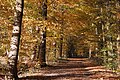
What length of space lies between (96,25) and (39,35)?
15493mm

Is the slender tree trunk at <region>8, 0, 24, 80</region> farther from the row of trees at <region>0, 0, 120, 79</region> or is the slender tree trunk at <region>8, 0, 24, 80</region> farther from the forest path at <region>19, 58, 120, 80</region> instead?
the forest path at <region>19, 58, 120, 80</region>

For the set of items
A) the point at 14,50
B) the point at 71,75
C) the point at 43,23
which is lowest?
the point at 71,75

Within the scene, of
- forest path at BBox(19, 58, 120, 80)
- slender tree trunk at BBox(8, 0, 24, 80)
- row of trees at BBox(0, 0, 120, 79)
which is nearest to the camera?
slender tree trunk at BBox(8, 0, 24, 80)

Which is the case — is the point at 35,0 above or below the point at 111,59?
above

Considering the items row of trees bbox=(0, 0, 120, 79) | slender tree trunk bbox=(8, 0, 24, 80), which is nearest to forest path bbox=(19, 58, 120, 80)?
row of trees bbox=(0, 0, 120, 79)

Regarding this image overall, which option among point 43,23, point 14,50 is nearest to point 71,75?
point 43,23

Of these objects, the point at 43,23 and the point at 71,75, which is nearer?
the point at 71,75

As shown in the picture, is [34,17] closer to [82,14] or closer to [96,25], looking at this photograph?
[82,14]

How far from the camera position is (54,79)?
1365 centimetres

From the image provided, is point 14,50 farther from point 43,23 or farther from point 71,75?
point 43,23

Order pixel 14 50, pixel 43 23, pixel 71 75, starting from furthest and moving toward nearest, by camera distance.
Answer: pixel 43 23 < pixel 71 75 < pixel 14 50

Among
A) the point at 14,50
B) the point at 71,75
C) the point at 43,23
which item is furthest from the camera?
the point at 43,23

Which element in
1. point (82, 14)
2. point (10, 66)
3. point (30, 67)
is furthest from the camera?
point (82, 14)

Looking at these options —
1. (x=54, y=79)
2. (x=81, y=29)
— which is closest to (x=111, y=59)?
(x=54, y=79)
